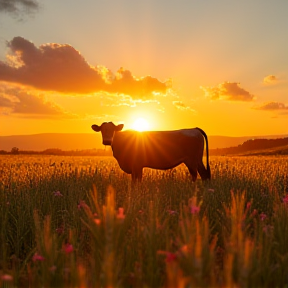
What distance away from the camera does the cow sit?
10172 millimetres

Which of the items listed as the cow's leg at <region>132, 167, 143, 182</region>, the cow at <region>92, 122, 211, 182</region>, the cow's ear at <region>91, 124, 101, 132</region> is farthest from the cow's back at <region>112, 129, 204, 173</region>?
the cow's ear at <region>91, 124, 101, 132</region>

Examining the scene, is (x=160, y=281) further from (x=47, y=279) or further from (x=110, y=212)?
(x=47, y=279)

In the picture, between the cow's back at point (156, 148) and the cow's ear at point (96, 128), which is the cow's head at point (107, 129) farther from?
the cow's back at point (156, 148)

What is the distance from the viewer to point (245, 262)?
2492mm

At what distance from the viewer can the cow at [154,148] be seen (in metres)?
10.2

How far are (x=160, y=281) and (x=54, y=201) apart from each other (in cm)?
423

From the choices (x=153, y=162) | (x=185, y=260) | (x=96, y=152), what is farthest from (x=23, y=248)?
(x=96, y=152)

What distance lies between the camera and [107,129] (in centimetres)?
1012

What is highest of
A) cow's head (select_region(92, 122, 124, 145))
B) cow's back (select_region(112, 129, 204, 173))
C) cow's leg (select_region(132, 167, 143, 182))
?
cow's head (select_region(92, 122, 124, 145))

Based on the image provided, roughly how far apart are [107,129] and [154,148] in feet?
4.33

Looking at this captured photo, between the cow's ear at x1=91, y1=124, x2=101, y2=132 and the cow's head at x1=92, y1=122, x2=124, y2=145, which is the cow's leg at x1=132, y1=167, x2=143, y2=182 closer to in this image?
the cow's head at x1=92, y1=122, x2=124, y2=145

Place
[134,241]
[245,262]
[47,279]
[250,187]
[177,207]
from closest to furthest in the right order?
1. [245,262]
2. [47,279]
3. [134,241]
4. [177,207]
5. [250,187]

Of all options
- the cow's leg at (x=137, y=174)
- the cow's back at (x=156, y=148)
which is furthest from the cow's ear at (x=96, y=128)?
the cow's leg at (x=137, y=174)

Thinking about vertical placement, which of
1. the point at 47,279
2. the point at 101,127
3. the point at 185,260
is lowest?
the point at 47,279
